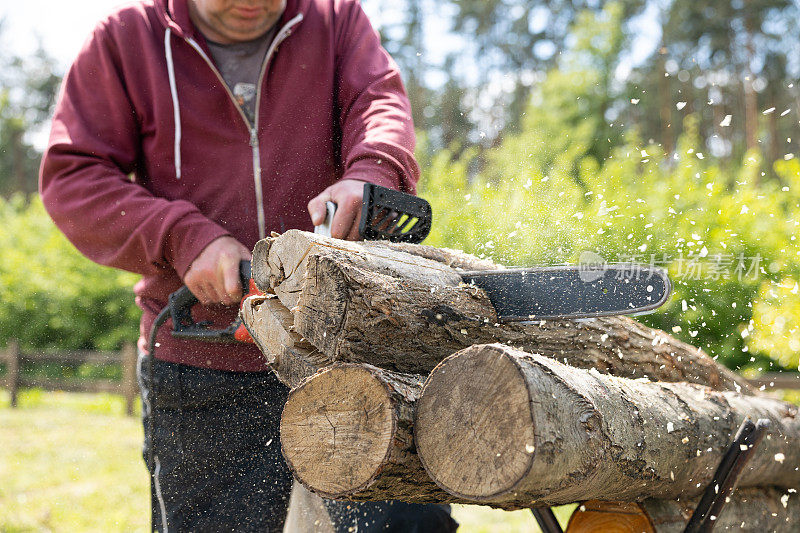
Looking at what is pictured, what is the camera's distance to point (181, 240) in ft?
6.68

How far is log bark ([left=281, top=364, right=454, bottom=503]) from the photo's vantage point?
4.28 ft

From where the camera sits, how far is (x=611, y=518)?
6.31ft

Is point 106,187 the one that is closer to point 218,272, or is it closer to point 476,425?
point 218,272

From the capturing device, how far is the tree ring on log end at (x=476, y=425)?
1.19 m

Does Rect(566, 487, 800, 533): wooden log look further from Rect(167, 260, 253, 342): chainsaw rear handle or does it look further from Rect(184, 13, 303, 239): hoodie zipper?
Rect(184, 13, 303, 239): hoodie zipper

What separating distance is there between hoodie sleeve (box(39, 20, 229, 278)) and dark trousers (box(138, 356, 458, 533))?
1.32 feet

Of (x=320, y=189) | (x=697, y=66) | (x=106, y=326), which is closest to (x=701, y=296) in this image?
(x=320, y=189)

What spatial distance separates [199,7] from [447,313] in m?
1.43

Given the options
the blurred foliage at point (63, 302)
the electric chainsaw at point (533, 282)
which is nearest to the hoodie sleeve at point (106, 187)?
the electric chainsaw at point (533, 282)

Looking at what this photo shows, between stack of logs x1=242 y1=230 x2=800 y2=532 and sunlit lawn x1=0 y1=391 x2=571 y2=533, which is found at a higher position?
stack of logs x1=242 y1=230 x2=800 y2=532

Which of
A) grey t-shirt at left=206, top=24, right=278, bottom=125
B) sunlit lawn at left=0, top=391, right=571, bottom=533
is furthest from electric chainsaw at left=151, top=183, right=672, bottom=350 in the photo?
sunlit lawn at left=0, top=391, right=571, bottom=533

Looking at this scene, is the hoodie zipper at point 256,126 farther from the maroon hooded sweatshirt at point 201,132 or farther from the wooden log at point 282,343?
the wooden log at point 282,343

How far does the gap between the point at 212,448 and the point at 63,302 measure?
12.9 meters

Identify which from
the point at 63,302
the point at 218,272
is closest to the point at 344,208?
the point at 218,272
